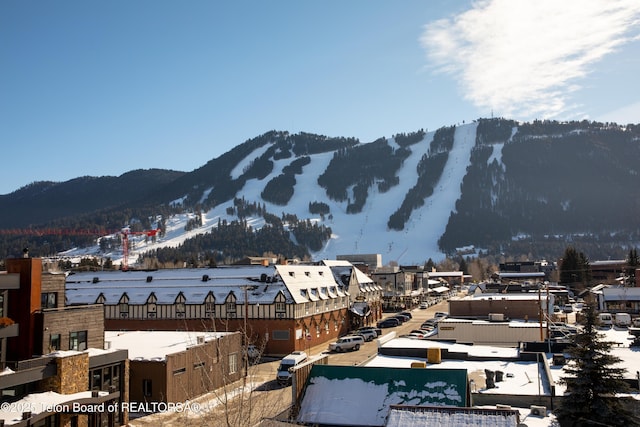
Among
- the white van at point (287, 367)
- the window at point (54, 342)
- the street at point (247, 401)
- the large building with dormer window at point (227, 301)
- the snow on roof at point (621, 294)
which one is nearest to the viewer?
the street at point (247, 401)

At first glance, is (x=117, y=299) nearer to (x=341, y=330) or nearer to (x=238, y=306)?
(x=238, y=306)

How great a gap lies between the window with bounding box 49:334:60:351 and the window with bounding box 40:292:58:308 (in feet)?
5.97

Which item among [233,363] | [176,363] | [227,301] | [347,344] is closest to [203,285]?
[227,301]

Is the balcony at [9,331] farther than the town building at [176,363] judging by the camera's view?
No

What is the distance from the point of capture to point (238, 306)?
5506 cm

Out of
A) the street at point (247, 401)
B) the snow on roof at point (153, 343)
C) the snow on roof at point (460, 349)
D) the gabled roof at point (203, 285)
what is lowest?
the street at point (247, 401)

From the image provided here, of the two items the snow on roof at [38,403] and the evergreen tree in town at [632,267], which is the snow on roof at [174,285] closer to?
the snow on roof at [38,403]

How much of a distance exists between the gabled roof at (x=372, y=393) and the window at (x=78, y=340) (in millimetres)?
13465

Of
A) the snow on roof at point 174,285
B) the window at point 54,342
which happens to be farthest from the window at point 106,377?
the snow on roof at point 174,285

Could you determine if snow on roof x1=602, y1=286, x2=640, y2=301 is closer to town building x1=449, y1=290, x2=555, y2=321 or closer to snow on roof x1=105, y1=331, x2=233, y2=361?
town building x1=449, y1=290, x2=555, y2=321

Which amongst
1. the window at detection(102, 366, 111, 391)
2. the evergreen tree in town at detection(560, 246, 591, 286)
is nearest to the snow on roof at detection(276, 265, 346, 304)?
the window at detection(102, 366, 111, 391)

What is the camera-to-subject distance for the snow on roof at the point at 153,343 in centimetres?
3523

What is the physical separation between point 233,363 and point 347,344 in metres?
15.5

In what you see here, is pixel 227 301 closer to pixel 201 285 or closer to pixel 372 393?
pixel 201 285
